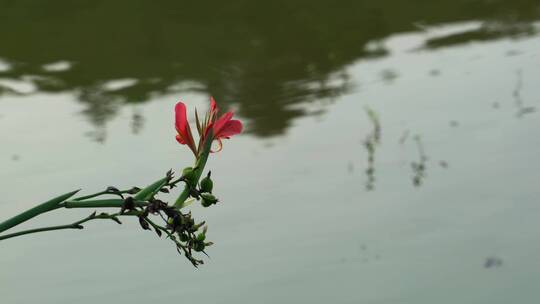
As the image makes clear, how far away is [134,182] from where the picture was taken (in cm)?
302

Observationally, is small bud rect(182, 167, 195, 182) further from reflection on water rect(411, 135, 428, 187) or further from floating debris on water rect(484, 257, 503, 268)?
reflection on water rect(411, 135, 428, 187)

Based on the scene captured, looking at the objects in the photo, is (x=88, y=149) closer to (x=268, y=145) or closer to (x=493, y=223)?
(x=268, y=145)

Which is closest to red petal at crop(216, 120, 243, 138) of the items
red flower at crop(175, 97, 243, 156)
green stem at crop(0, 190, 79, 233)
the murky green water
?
red flower at crop(175, 97, 243, 156)

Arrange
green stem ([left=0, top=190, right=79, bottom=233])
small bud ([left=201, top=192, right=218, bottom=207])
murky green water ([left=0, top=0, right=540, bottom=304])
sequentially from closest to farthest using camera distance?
green stem ([left=0, top=190, right=79, bottom=233]) → small bud ([left=201, top=192, right=218, bottom=207]) → murky green water ([left=0, top=0, right=540, bottom=304])

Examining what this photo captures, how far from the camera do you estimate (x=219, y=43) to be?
13.8 ft

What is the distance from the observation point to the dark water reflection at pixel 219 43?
3.85 m

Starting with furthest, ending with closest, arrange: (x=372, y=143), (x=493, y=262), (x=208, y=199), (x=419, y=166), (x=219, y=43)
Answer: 1. (x=219, y=43)
2. (x=372, y=143)
3. (x=419, y=166)
4. (x=493, y=262)
5. (x=208, y=199)

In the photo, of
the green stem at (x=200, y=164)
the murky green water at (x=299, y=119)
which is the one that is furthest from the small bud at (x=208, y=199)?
the murky green water at (x=299, y=119)

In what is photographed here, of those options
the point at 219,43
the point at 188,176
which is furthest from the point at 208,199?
the point at 219,43

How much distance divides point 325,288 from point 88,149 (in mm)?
1032

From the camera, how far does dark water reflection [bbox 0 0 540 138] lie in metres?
3.85

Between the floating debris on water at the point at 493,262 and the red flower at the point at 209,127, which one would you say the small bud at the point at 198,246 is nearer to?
the red flower at the point at 209,127

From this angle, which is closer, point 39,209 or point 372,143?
point 39,209

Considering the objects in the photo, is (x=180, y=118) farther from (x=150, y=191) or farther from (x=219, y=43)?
(x=219, y=43)
